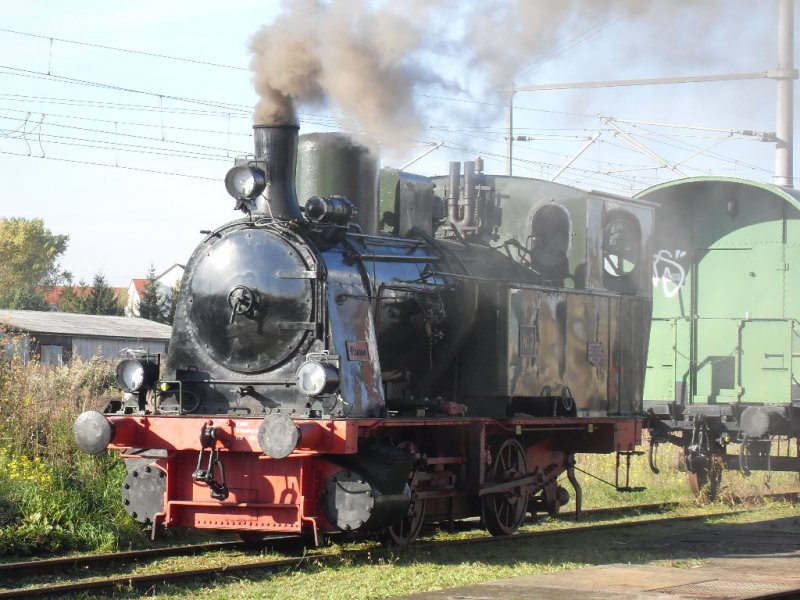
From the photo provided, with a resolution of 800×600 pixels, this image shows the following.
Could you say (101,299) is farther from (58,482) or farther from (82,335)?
(58,482)

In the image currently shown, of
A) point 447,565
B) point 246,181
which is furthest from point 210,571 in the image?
point 246,181

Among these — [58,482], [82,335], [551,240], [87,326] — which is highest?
[551,240]

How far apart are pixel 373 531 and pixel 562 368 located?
303 cm

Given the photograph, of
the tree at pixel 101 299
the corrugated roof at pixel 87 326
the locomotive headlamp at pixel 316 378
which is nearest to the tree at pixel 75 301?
the tree at pixel 101 299

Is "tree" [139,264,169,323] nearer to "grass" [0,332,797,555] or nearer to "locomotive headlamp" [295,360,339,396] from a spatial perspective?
"grass" [0,332,797,555]

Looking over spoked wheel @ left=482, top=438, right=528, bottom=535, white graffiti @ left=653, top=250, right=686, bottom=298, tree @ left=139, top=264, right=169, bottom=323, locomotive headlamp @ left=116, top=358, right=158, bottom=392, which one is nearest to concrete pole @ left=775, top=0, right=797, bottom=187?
white graffiti @ left=653, top=250, right=686, bottom=298

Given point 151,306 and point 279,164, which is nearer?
point 279,164

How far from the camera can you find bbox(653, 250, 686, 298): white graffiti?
16172 millimetres

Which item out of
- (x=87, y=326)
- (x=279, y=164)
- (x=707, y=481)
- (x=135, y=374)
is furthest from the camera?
(x=87, y=326)

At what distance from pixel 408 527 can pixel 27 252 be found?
7494cm

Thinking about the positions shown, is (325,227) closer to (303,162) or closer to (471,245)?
(303,162)

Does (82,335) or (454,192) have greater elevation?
(454,192)

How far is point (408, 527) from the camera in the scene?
10.4 m

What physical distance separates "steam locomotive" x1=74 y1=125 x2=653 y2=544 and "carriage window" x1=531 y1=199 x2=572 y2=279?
0.02 metres
